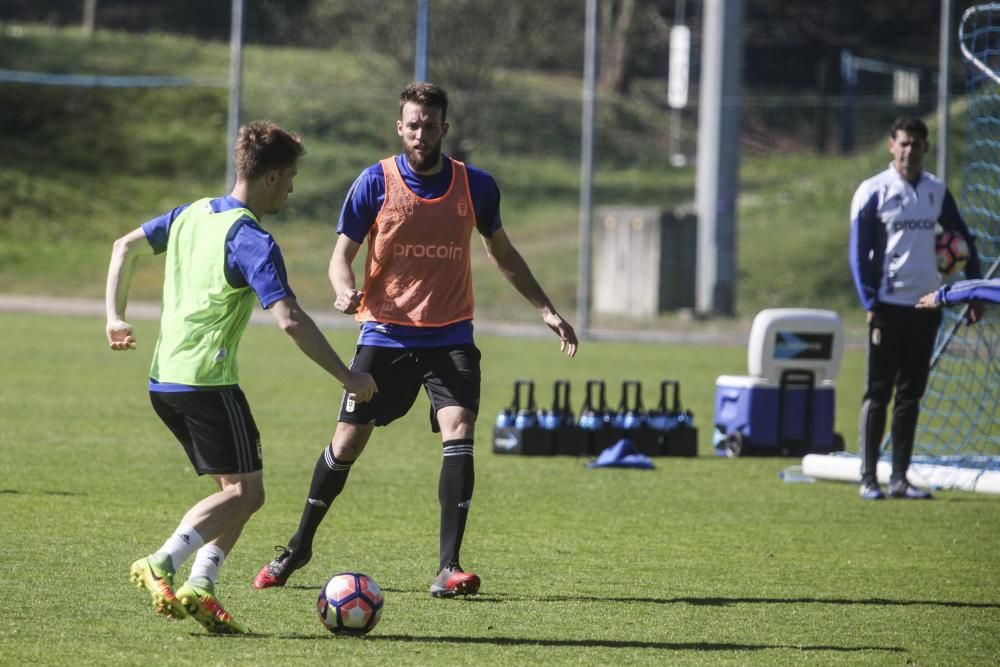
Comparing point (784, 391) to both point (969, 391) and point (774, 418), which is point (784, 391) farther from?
point (969, 391)

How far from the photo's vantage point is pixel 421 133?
6.90 metres

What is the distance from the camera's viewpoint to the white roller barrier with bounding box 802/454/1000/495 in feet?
35.4

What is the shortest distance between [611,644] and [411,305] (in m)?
1.82

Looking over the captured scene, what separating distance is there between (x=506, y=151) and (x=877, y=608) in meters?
23.5

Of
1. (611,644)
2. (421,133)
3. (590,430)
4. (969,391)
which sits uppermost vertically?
(421,133)

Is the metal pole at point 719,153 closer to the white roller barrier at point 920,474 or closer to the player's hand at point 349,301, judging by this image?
the white roller barrier at point 920,474

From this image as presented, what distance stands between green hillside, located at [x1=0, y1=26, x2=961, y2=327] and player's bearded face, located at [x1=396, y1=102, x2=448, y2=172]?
17107mm

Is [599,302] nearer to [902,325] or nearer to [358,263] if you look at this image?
[358,263]

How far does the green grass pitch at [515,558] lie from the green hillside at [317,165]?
1300 centimetres

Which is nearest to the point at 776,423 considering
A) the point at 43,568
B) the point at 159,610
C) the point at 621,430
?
the point at 621,430

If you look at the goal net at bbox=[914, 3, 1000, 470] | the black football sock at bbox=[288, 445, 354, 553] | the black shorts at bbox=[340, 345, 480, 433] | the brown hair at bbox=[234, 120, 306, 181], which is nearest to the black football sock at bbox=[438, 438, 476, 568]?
the black shorts at bbox=[340, 345, 480, 433]

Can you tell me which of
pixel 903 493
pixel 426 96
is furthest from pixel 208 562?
pixel 903 493

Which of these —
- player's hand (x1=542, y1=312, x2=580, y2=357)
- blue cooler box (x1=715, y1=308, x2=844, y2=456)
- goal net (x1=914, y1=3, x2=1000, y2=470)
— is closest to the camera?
player's hand (x1=542, y1=312, x2=580, y2=357)

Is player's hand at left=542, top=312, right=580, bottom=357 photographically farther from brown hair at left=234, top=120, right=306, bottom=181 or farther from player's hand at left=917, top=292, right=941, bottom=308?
player's hand at left=917, top=292, right=941, bottom=308
